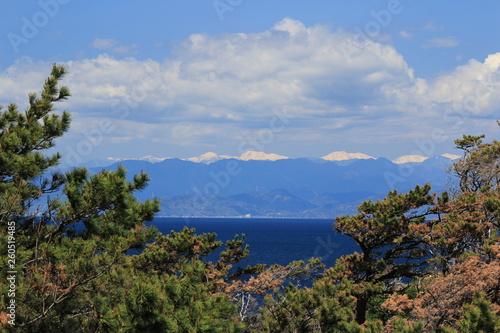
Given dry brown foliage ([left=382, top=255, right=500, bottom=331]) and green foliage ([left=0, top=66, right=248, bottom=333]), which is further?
dry brown foliage ([left=382, top=255, right=500, bottom=331])

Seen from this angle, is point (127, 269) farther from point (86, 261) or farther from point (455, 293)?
point (455, 293)

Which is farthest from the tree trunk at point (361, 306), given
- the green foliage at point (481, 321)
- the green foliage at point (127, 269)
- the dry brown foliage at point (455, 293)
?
the green foliage at point (481, 321)

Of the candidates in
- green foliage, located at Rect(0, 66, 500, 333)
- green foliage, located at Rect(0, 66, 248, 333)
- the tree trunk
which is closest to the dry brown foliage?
green foliage, located at Rect(0, 66, 500, 333)

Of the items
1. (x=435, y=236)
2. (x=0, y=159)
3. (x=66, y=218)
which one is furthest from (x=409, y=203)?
(x=0, y=159)

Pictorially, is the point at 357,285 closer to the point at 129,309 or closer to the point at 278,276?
the point at 278,276

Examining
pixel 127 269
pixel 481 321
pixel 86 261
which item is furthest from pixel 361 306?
pixel 86 261

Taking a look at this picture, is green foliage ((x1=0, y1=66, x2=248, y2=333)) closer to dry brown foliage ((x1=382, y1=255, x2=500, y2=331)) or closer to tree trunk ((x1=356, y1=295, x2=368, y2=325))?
dry brown foliage ((x1=382, y1=255, x2=500, y2=331))

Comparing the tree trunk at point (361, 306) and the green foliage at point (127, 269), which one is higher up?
the green foliage at point (127, 269)

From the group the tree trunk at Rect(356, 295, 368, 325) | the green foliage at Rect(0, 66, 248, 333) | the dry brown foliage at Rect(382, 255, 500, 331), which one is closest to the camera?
the green foliage at Rect(0, 66, 248, 333)

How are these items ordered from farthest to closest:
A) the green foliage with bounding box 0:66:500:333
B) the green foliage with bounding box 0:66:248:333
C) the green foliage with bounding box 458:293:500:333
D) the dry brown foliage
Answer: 1. the dry brown foliage
2. the green foliage with bounding box 458:293:500:333
3. the green foliage with bounding box 0:66:500:333
4. the green foliage with bounding box 0:66:248:333

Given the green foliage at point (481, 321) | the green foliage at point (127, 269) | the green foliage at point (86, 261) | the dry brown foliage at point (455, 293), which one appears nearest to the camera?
the green foliage at point (86, 261)

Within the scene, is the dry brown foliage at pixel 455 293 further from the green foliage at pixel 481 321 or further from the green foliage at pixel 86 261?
the green foliage at pixel 86 261

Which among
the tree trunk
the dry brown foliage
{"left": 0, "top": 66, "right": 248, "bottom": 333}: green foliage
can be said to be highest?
{"left": 0, "top": 66, "right": 248, "bottom": 333}: green foliage

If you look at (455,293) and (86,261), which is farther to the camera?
(455,293)
